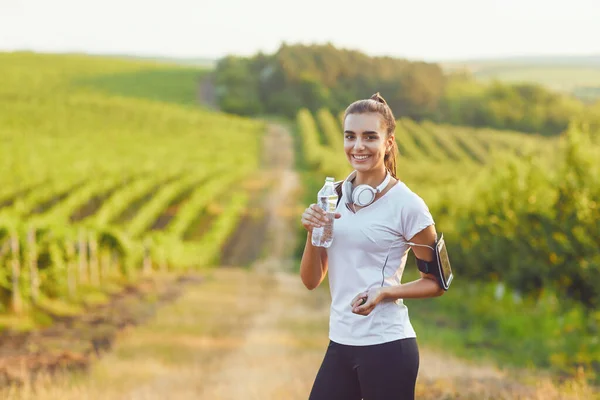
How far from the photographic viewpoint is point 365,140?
10.2ft

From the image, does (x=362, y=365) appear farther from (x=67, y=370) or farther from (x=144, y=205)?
(x=144, y=205)

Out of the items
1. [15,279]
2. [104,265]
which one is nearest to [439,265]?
[15,279]

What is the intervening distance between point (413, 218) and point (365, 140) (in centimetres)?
36

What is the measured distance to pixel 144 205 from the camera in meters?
37.8

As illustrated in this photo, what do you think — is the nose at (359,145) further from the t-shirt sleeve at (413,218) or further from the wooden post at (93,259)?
the wooden post at (93,259)

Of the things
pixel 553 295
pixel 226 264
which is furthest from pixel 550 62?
pixel 553 295

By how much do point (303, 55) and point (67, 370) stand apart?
201ft

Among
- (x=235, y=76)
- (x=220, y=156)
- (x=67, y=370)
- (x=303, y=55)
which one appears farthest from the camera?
(x=235, y=76)

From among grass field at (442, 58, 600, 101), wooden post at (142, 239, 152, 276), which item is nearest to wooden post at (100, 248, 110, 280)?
wooden post at (142, 239, 152, 276)

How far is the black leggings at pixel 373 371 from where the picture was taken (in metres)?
3.05

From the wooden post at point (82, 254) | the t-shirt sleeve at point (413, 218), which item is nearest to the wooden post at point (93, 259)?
the wooden post at point (82, 254)

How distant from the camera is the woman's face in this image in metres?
3.10

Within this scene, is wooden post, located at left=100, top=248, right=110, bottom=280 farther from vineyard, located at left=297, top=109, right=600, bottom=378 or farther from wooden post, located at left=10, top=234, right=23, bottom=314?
vineyard, located at left=297, top=109, right=600, bottom=378

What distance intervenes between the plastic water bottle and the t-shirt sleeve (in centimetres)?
27
